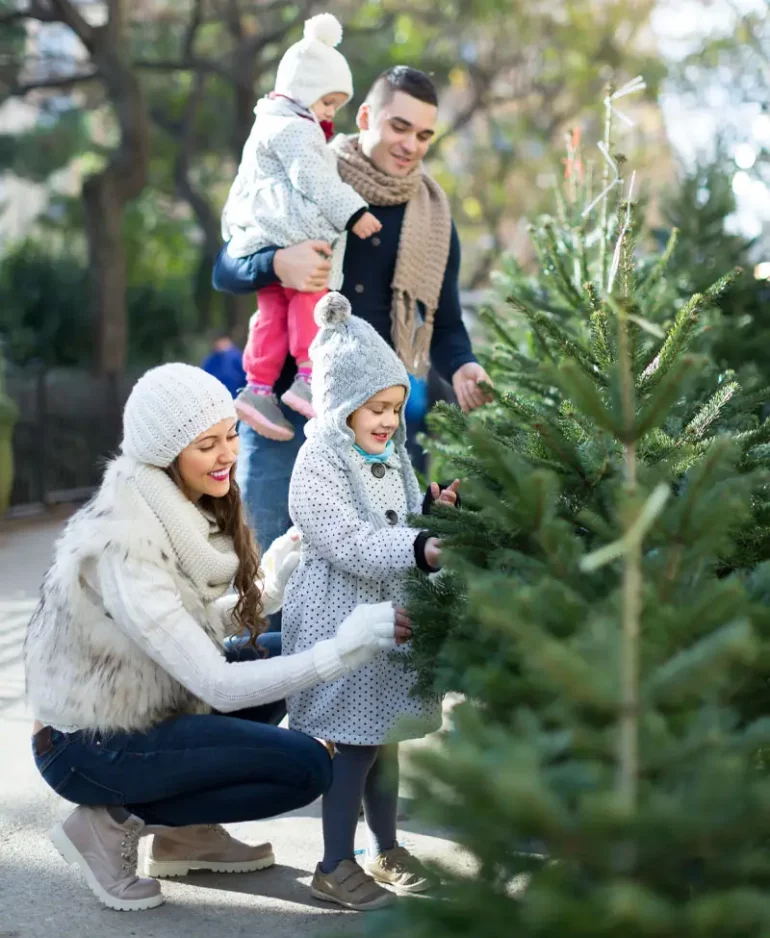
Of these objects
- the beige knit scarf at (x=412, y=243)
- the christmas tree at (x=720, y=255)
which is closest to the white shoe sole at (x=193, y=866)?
the beige knit scarf at (x=412, y=243)

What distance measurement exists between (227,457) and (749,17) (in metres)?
14.0

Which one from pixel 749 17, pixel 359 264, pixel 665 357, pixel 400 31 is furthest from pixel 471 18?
pixel 665 357

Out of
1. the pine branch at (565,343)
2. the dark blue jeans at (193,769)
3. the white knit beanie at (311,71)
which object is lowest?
the dark blue jeans at (193,769)

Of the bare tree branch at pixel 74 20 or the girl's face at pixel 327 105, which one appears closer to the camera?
the girl's face at pixel 327 105

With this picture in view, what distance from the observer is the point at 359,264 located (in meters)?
4.45

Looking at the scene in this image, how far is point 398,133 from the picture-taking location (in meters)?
4.33

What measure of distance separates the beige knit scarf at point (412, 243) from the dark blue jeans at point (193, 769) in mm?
1403

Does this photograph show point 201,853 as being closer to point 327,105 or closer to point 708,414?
point 708,414

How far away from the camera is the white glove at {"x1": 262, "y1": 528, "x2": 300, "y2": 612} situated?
12.8ft

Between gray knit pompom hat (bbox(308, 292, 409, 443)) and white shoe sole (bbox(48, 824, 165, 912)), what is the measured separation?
121cm

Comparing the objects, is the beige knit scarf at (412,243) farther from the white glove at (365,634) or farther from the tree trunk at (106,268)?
the tree trunk at (106,268)

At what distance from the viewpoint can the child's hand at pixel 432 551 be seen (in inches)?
127

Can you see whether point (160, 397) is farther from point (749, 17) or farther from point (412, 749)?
point (749, 17)

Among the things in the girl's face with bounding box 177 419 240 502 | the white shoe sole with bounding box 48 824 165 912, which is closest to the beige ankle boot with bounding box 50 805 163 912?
the white shoe sole with bounding box 48 824 165 912
